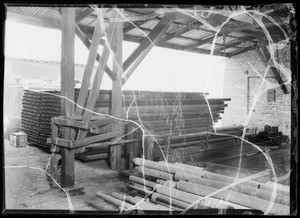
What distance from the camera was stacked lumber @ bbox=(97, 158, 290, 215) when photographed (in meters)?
3.22

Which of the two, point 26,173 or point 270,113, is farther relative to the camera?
point 270,113

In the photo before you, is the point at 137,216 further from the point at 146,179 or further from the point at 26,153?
the point at 26,153

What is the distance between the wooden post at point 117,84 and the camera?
5.39 m

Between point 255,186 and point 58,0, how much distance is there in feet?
10.9

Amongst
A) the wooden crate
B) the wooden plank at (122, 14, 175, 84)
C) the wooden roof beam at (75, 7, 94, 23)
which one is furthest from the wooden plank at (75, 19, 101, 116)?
the wooden crate

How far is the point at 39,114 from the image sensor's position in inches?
341

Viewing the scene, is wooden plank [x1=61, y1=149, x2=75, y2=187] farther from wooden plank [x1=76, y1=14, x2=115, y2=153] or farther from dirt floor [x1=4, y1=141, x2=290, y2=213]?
wooden plank [x1=76, y1=14, x2=115, y2=153]

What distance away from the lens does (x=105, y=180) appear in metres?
5.41

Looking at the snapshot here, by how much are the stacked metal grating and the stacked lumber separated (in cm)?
483

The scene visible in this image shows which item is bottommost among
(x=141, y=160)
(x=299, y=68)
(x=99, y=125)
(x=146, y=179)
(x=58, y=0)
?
(x=146, y=179)

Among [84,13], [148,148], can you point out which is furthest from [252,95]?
[84,13]

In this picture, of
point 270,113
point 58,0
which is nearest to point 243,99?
point 270,113

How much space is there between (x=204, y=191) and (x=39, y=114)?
6696 millimetres

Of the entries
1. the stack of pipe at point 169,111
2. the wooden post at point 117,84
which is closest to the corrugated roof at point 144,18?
the wooden post at point 117,84
